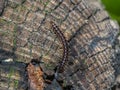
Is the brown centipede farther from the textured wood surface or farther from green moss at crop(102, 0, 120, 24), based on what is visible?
green moss at crop(102, 0, 120, 24)

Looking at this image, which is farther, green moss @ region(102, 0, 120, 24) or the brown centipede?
green moss @ region(102, 0, 120, 24)

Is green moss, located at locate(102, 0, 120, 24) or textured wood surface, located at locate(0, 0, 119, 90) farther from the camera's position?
green moss, located at locate(102, 0, 120, 24)

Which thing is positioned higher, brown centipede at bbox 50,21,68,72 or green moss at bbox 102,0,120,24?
brown centipede at bbox 50,21,68,72

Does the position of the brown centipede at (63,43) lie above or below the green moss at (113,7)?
above

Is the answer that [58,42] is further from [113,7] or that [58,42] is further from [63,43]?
[113,7]

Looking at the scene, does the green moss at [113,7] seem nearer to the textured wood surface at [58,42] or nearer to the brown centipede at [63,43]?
the textured wood surface at [58,42]

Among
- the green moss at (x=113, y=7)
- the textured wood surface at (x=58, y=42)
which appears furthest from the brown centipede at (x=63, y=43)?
the green moss at (x=113, y=7)

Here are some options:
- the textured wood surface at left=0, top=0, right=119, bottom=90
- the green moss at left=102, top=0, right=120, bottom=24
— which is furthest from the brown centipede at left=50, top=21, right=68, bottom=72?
the green moss at left=102, top=0, right=120, bottom=24

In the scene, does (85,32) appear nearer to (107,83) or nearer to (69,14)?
(69,14)
